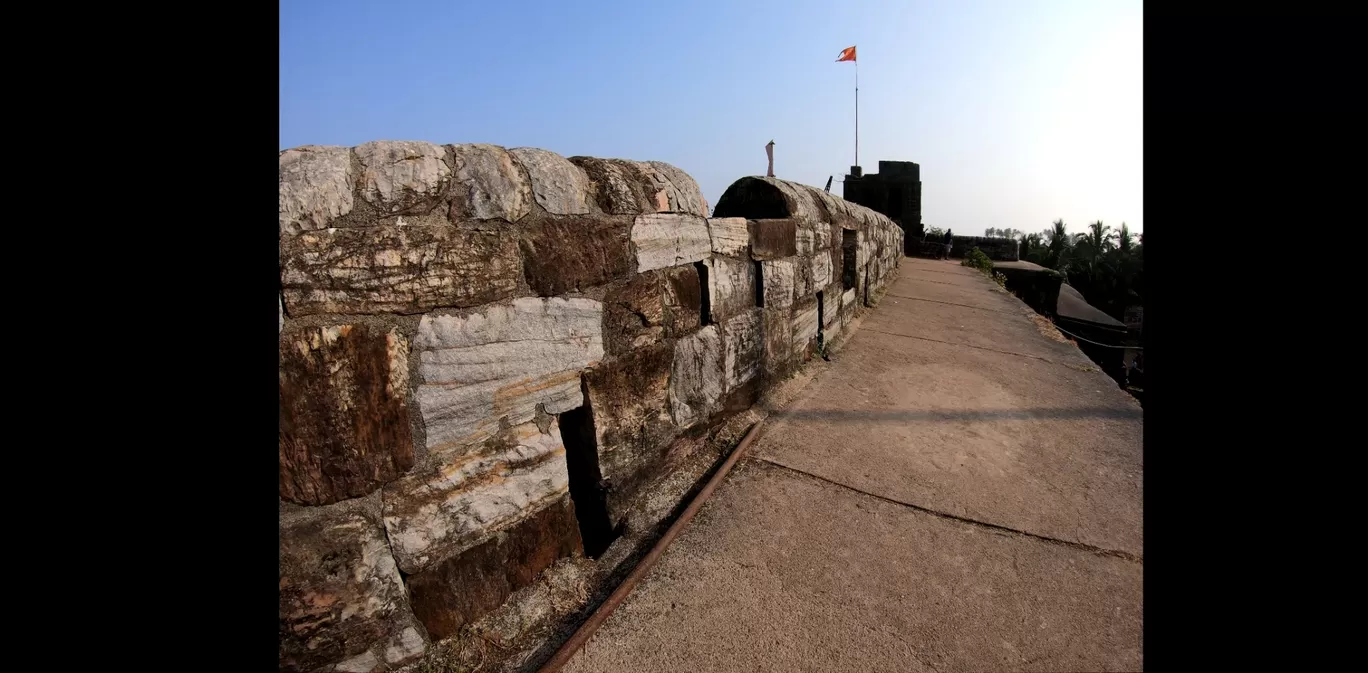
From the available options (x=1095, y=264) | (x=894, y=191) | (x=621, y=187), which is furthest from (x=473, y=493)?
(x=1095, y=264)

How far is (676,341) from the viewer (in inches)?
90.1

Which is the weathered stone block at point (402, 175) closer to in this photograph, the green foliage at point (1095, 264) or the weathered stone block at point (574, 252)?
the weathered stone block at point (574, 252)

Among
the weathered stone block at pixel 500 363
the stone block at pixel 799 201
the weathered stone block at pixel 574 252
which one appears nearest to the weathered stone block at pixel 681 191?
the weathered stone block at pixel 574 252

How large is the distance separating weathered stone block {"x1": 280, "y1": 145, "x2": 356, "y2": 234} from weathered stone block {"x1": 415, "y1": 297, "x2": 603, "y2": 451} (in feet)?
0.96

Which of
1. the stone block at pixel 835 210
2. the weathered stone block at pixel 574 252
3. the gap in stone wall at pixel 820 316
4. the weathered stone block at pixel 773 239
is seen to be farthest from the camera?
the stone block at pixel 835 210

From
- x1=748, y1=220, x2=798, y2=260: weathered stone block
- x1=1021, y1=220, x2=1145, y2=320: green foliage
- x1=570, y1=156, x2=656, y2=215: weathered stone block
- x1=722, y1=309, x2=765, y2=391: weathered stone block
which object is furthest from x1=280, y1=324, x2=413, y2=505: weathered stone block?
x1=1021, y1=220, x2=1145, y2=320: green foliage

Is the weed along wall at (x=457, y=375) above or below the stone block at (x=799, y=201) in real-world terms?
below

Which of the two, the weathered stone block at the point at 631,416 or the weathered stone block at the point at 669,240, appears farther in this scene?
the weathered stone block at the point at 669,240

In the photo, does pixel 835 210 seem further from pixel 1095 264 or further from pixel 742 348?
pixel 1095 264

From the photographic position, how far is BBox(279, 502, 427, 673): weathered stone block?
129cm

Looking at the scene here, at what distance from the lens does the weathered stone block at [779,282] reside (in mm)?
2984
